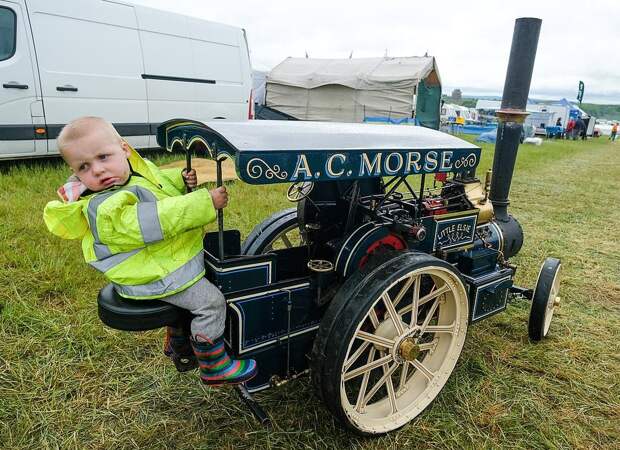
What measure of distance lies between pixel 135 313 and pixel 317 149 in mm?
850

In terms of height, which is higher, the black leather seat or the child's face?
the child's face

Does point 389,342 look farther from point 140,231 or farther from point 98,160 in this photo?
point 98,160

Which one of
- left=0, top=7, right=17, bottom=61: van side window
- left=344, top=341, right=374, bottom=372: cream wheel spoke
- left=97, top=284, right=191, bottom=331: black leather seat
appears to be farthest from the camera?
left=0, top=7, right=17, bottom=61: van side window

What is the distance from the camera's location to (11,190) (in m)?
5.02

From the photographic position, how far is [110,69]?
6.40 metres

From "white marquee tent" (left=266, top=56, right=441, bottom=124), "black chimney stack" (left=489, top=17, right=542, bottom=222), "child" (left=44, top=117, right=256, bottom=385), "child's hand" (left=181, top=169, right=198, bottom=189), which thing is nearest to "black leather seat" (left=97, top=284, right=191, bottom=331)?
"child" (left=44, top=117, right=256, bottom=385)

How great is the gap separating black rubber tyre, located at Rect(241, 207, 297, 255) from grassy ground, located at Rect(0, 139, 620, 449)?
73 cm

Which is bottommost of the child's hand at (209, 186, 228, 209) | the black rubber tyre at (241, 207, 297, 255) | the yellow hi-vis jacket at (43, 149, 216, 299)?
the black rubber tyre at (241, 207, 297, 255)

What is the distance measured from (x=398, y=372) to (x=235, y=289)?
1150mm

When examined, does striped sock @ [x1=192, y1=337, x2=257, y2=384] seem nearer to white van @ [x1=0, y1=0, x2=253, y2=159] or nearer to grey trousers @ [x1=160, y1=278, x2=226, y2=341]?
grey trousers @ [x1=160, y1=278, x2=226, y2=341]

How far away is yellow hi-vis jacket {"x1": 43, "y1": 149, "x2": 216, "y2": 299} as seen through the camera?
4.98 feet

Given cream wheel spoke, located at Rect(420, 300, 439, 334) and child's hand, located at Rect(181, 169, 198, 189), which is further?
cream wheel spoke, located at Rect(420, 300, 439, 334)

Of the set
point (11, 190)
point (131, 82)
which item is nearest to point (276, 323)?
point (11, 190)

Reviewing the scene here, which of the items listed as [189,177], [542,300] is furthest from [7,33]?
[542,300]
